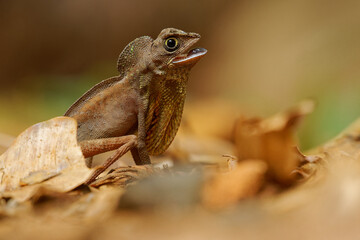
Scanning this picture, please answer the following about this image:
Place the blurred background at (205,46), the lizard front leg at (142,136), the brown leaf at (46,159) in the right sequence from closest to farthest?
the brown leaf at (46,159) → the lizard front leg at (142,136) → the blurred background at (205,46)

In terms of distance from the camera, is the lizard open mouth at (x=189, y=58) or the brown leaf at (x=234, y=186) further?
the lizard open mouth at (x=189, y=58)

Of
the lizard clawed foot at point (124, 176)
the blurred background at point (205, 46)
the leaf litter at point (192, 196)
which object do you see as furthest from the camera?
the blurred background at point (205, 46)

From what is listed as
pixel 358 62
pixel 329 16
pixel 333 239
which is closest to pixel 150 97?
pixel 333 239

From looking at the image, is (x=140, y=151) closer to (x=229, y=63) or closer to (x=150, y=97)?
(x=150, y=97)

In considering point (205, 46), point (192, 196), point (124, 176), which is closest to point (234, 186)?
point (192, 196)

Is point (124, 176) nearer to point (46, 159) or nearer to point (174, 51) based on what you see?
point (46, 159)

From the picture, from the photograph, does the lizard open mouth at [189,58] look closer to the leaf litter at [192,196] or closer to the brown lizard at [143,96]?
the brown lizard at [143,96]

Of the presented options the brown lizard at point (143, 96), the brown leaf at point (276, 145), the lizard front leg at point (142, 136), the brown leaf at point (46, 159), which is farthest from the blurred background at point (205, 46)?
the brown leaf at point (276, 145)

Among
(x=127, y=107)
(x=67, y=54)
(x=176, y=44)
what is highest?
(x=67, y=54)
